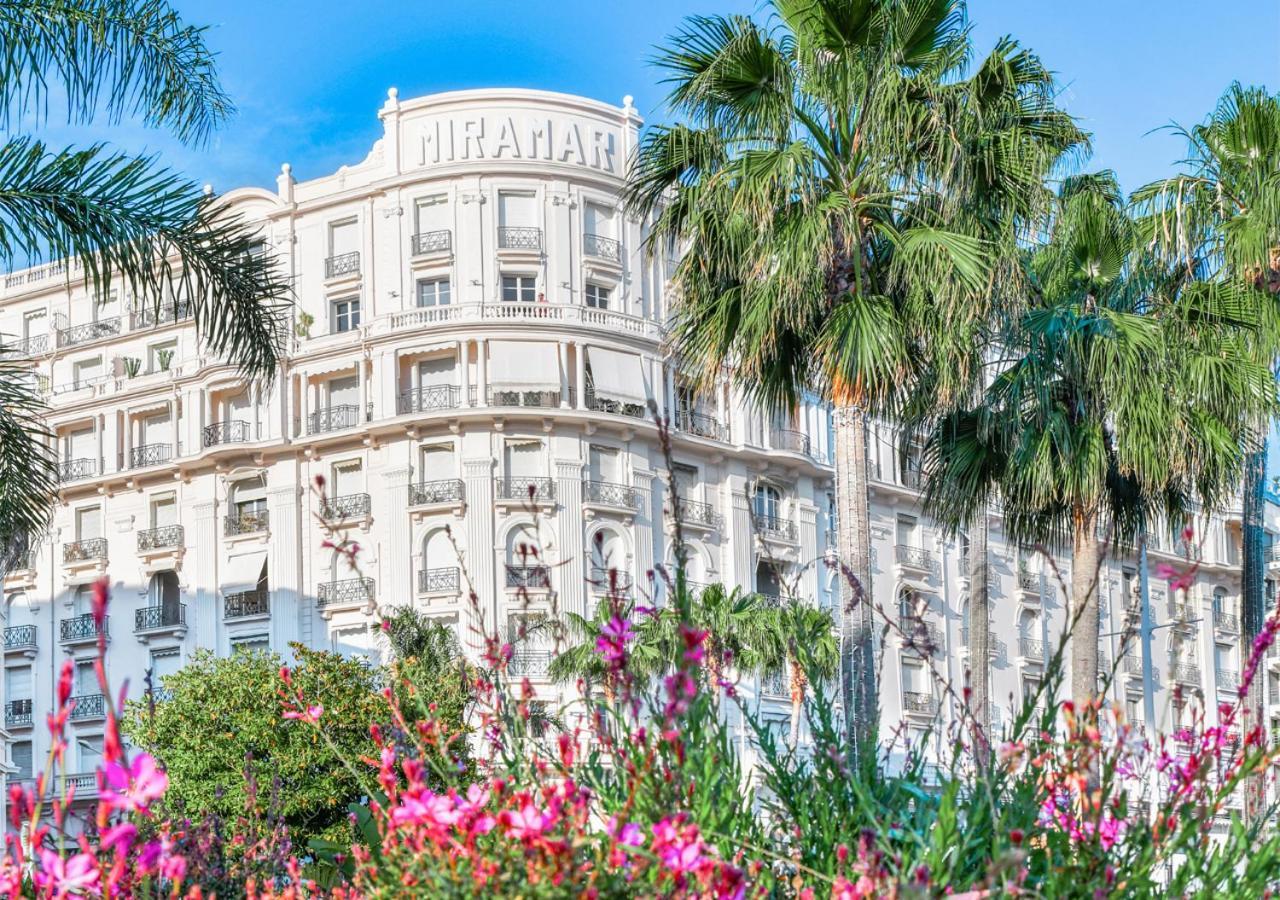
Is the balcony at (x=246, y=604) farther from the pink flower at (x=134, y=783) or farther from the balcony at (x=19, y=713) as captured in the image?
the pink flower at (x=134, y=783)

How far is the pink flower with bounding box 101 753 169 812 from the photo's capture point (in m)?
2.25

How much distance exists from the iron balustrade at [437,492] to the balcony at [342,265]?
264 inches

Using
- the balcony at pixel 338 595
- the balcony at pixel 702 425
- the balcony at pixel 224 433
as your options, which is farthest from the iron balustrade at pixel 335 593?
the balcony at pixel 702 425

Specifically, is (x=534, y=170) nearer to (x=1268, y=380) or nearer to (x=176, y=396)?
(x=176, y=396)

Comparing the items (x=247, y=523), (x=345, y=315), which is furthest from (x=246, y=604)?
(x=345, y=315)

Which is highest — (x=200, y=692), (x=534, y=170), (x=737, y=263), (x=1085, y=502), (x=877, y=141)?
(x=534, y=170)

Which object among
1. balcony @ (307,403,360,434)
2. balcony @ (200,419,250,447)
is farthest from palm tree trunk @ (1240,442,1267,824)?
balcony @ (200,419,250,447)

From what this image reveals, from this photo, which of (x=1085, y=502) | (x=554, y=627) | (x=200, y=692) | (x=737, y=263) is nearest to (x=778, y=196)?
(x=737, y=263)

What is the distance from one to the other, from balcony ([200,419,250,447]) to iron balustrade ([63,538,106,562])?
4863 mm

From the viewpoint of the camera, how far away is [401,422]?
43656mm

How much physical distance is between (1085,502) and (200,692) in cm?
2063

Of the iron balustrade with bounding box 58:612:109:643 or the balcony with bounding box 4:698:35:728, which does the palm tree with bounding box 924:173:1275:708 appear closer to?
the iron balustrade with bounding box 58:612:109:643

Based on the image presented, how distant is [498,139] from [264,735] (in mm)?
19766

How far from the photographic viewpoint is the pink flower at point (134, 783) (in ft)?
7.37
